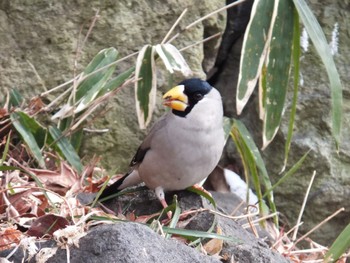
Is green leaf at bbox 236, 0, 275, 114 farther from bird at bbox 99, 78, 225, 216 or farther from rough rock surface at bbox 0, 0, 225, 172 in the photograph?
rough rock surface at bbox 0, 0, 225, 172

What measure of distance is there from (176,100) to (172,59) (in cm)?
39

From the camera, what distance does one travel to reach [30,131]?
11.8ft

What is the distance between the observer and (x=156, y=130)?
9.92 ft

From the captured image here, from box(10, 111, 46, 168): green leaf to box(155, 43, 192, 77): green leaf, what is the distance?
639mm

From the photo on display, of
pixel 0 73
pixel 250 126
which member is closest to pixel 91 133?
pixel 0 73

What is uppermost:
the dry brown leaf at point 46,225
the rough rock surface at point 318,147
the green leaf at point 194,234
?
the green leaf at point 194,234

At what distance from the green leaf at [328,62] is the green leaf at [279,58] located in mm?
58

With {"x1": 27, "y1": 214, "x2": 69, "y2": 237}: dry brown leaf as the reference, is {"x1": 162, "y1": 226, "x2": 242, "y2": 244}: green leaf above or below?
above

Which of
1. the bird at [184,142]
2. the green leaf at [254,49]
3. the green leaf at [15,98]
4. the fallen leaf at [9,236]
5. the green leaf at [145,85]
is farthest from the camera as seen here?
the green leaf at [15,98]

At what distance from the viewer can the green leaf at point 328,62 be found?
10.2 feet

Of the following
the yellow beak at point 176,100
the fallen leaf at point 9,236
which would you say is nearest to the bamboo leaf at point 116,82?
the yellow beak at point 176,100

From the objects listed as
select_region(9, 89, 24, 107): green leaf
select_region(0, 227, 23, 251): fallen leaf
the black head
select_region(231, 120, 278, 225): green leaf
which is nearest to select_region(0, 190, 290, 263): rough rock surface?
select_region(0, 227, 23, 251): fallen leaf

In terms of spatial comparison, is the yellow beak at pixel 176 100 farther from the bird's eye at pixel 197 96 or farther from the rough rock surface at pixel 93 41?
the rough rock surface at pixel 93 41

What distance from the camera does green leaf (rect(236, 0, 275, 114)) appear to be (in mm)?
3242
